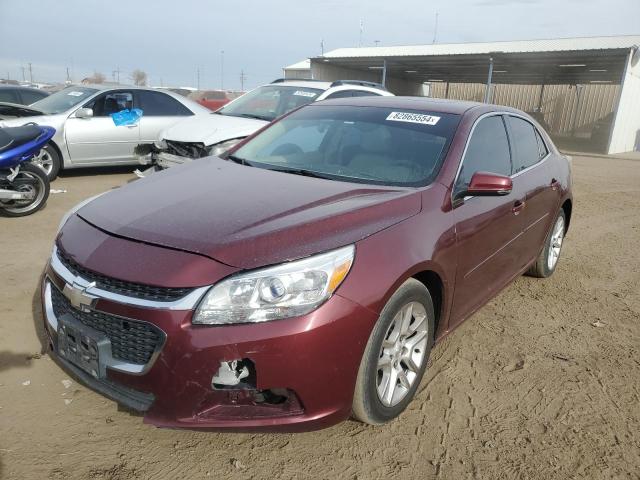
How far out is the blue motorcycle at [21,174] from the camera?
553 cm

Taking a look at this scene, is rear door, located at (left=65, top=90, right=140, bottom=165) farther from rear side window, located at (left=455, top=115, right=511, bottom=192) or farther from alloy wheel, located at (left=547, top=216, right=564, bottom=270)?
alloy wheel, located at (left=547, top=216, right=564, bottom=270)

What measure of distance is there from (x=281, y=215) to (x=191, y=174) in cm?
106

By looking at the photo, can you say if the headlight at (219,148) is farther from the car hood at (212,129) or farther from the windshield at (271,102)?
the windshield at (271,102)

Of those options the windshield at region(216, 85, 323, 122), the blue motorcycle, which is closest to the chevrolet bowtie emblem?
the blue motorcycle

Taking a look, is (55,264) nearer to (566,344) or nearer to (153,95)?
(566,344)

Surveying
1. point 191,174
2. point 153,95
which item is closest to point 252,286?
point 191,174

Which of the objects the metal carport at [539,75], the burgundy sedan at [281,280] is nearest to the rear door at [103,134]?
the burgundy sedan at [281,280]

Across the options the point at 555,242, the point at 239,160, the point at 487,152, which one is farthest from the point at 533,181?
the point at 239,160

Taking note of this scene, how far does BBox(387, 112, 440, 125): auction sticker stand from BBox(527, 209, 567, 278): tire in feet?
5.96

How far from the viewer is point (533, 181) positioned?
3.84 meters

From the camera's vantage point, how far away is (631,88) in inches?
848

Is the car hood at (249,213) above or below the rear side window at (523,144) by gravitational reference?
below

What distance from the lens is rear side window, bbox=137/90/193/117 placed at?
337 inches

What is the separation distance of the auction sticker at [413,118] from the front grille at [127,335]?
2.19 metres
